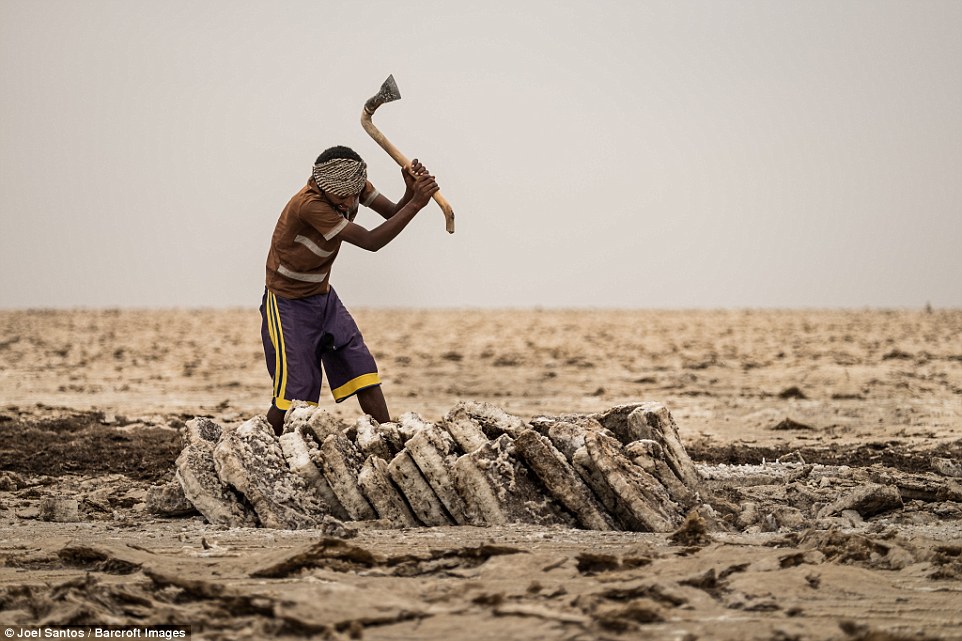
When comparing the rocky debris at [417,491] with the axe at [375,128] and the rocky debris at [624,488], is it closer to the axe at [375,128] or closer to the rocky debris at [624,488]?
the rocky debris at [624,488]

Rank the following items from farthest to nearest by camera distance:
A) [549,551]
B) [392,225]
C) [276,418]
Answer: [276,418], [392,225], [549,551]

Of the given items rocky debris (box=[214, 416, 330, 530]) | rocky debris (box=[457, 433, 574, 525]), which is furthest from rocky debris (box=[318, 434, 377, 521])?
rocky debris (box=[457, 433, 574, 525])

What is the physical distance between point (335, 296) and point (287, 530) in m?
1.92

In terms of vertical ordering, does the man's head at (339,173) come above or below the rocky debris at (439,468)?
above

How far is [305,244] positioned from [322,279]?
0.85 feet

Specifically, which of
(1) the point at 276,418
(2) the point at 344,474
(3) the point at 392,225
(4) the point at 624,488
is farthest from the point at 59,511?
(4) the point at 624,488

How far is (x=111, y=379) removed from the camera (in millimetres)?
15180

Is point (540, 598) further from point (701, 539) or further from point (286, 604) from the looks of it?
point (701, 539)

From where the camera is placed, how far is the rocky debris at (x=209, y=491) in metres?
5.12

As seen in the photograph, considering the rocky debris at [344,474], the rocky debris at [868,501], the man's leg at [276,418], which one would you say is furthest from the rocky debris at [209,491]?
the rocky debris at [868,501]

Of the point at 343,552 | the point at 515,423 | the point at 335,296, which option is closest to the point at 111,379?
the point at 335,296

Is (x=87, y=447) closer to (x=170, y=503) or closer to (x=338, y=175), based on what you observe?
(x=170, y=503)

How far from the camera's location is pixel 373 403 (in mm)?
6336

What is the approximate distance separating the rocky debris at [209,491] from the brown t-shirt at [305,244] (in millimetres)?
1157
